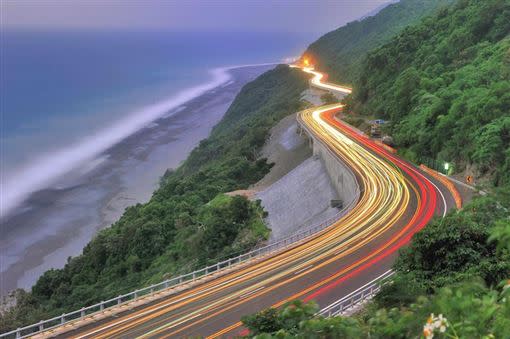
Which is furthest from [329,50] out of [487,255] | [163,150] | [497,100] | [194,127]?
[487,255]

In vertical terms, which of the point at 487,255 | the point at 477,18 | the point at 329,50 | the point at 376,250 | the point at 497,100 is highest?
the point at 329,50

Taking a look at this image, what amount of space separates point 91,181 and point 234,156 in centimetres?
2556

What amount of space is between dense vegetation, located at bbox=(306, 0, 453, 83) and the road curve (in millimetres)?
70850

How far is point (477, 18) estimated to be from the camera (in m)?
50.2

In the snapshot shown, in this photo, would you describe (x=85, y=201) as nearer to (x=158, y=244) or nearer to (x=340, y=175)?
(x=158, y=244)

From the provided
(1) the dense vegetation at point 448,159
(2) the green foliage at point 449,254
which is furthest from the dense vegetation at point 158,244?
(2) the green foliage at point 449,254

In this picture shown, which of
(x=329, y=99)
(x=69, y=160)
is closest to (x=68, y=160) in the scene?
(x=69, y=160)

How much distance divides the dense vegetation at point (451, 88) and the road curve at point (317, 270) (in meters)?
3.45

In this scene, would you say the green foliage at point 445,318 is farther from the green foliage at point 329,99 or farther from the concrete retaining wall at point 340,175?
the green foliage at point 329,99

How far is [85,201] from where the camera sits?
211ft

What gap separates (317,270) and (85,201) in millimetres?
49264

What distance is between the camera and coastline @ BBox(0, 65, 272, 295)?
159 feet

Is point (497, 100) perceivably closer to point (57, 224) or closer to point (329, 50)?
point (57, 224)

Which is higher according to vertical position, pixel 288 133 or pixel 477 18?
pixel 477 18
